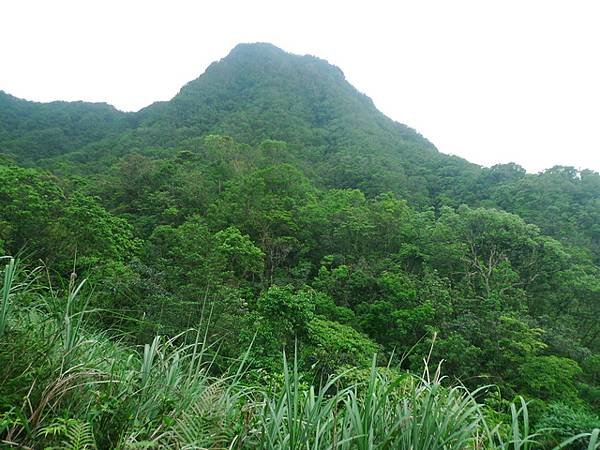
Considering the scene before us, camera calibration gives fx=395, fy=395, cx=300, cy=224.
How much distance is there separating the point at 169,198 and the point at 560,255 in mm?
16440

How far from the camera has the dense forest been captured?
117 cm

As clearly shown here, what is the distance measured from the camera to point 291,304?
27.0 feet

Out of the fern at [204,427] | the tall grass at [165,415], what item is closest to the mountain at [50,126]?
the tall grass at [165,415]

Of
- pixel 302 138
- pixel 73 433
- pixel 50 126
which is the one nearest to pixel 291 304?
pixel 73 433

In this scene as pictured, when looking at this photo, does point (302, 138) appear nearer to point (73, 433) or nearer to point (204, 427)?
point (204, 427)

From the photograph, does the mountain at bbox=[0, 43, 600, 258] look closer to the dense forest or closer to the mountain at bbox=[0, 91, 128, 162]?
the mountain at bbox=[0, 91, 128, 162]

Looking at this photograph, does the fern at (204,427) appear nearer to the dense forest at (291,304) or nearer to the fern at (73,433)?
the dense forest at (291,304)

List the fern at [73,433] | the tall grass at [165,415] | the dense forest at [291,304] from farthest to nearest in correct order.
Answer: the dense forest at [291,304], the tall grass at [165,415], the fern at [73,433]

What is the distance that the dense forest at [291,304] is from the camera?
1168mm

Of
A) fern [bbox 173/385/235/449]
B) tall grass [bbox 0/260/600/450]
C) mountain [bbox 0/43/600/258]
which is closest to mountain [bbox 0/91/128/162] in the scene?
mountain [bbox 0/43/600/258]

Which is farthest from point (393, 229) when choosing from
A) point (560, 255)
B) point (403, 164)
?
point (403, 164)

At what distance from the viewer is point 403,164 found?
32.4m

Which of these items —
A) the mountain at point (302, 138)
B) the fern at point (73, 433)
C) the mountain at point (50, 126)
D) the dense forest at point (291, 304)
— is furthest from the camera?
the mountain at point (50, 126)

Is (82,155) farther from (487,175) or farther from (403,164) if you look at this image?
(487,175)
